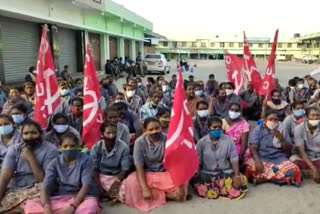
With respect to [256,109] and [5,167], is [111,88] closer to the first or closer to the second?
[256,109]

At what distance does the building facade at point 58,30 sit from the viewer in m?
13.2

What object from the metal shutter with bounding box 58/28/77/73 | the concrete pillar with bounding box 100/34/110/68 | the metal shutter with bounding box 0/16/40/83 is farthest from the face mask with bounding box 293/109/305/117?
the concrete pillar with bounding box 100/34/110/68

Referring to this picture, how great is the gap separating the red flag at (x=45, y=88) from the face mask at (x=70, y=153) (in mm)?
1490

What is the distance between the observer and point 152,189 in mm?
4387

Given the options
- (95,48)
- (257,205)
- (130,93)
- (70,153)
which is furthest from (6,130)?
(95,48)

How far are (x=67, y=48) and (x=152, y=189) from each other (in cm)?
1616

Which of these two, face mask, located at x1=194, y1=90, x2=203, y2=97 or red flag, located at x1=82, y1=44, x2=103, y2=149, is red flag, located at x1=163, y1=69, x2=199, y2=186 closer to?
red flag, located at x1=82, y1=44, x2=103, y2=149

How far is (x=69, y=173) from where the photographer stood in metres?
3.94

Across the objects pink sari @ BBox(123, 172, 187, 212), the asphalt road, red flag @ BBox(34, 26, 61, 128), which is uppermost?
red flag @ BBox(34, 26, 61, 128)

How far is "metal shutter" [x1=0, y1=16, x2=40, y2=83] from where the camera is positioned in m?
13.3

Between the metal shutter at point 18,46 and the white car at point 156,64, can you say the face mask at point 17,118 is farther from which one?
the white car at point 156,64

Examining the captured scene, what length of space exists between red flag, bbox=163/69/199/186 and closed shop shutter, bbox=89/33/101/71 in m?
19.9

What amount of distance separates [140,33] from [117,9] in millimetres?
14253

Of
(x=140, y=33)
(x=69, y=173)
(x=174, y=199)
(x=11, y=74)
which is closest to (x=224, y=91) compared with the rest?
(x=174, y=199)
